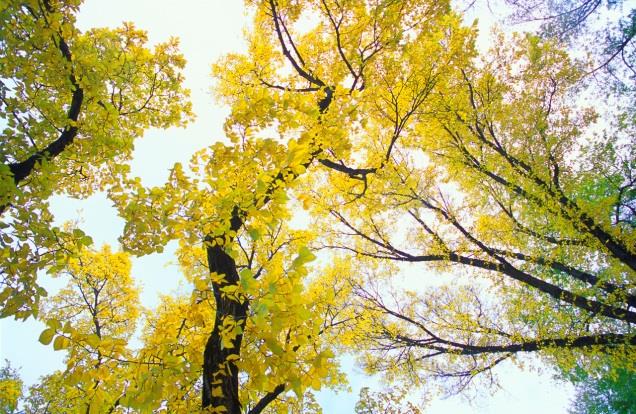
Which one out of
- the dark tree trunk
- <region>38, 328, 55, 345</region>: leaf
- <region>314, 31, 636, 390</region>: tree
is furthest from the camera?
<region>314, 31, 636, 390</region>: tree

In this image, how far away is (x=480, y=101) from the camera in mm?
8391

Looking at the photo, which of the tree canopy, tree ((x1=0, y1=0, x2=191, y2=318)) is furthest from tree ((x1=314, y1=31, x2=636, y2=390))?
tree ((x1=0, y1=0, x2=191, y2=318))

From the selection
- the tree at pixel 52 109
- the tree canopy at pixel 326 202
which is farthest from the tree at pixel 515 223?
the tree at pixel 52 109

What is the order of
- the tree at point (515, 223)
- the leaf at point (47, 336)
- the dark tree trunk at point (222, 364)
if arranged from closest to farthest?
the leaf at point (47, 336), the dark tree trunk at point (222, 364), the tree at point (515, 223)

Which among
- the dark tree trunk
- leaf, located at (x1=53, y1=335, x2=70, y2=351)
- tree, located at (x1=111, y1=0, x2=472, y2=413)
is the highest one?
tree, located at (x1=111, y1=0, x2=472, y2=413)

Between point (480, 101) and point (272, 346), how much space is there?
8.74 metres

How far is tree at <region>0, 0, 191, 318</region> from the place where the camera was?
6.98ft

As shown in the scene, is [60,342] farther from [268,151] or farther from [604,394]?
[604,394]

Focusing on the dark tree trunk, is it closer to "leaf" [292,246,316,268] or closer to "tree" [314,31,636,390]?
"leaf" [292,246,316,268]

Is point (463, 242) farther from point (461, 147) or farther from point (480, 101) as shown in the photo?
point (480, 101)

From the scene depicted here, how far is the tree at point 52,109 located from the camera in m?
2.13

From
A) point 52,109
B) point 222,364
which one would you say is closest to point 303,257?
point 222,364

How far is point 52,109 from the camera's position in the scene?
362 centimetres

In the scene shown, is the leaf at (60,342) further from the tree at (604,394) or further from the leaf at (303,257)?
the tree at (604,394)
